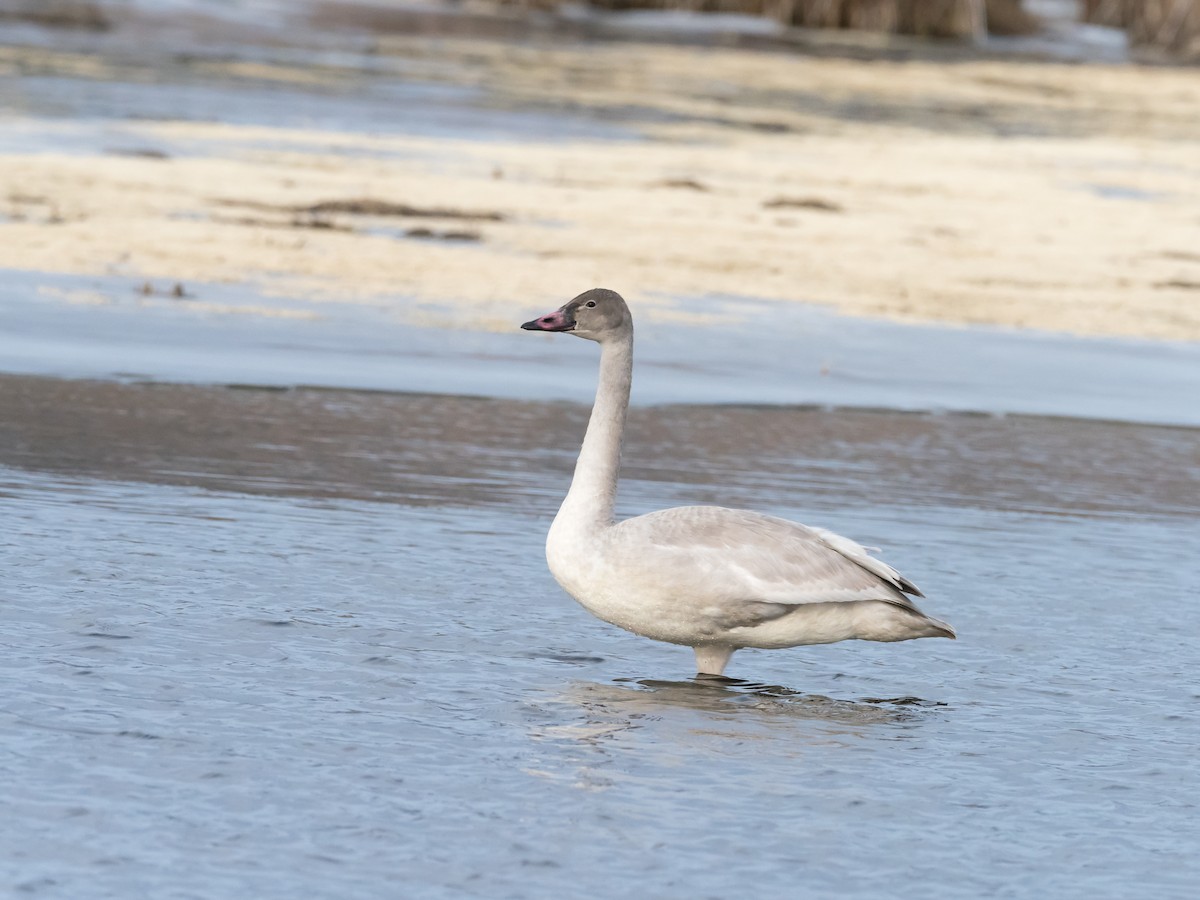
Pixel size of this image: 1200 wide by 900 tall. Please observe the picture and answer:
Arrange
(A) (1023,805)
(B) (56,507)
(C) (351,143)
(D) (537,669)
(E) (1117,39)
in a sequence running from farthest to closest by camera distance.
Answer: (E) (1117,39) → (C) (351,143) → (B) (56,507) → (D) (537,669) → (A) (1023,805)

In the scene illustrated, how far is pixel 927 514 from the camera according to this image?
9914 mm

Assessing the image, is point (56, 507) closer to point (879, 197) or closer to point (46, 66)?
point (879, 197)

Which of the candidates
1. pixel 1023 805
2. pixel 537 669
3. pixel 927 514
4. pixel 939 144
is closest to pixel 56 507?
pixel 537 669

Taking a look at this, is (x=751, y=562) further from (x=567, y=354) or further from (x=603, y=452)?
(x=567, y=354)

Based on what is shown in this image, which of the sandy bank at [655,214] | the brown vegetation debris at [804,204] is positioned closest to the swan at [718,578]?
the sandy bank at [655,214]

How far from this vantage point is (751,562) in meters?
6.83

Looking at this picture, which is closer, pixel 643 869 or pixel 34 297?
pixel 643 869

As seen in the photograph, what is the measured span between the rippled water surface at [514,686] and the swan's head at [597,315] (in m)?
1.04

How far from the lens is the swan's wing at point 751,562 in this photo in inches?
265

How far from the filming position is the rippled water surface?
5152 mm

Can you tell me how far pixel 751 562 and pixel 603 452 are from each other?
2.28 feet

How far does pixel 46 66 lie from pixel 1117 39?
34.9 meters

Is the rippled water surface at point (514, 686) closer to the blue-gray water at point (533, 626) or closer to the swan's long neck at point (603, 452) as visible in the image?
the blue-gray water at point (533, 626)

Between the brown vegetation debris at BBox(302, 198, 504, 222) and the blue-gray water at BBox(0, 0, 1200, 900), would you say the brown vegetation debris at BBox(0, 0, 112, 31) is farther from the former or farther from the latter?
the blue-gray water at BBox(0, 0, 1200, 900)
